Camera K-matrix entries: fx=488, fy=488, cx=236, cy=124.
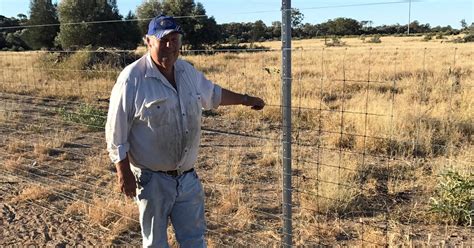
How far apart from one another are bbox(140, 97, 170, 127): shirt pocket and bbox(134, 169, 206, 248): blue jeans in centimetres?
33

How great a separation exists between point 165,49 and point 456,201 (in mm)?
3131

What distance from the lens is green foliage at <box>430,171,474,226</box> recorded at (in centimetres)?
438

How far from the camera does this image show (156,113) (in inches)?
107

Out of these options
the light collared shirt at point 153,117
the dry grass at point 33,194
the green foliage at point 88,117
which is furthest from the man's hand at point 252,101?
the green foliage at point 88,117

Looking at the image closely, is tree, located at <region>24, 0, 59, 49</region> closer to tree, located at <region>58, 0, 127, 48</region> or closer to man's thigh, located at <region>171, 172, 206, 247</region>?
Answer: tree, located at <region>58, 0, 127, 48</region>

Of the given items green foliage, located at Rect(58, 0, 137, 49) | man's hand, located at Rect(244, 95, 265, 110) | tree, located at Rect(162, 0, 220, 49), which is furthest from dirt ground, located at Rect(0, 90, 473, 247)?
tree, located at Rect(162, 0, 220, 49)

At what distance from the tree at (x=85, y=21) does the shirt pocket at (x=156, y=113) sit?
79.4 ft

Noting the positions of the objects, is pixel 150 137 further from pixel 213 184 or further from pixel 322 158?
pixel 322 158

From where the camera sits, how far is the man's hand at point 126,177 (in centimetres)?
277

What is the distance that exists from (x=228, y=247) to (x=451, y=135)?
15.6 ft

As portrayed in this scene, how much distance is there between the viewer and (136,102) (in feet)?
8.84

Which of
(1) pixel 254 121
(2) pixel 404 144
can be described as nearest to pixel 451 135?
(2) pixel 404 144

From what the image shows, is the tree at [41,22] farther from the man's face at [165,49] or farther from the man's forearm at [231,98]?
the man's face at [165,49]

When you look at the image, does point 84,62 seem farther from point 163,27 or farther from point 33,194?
point 163,27
